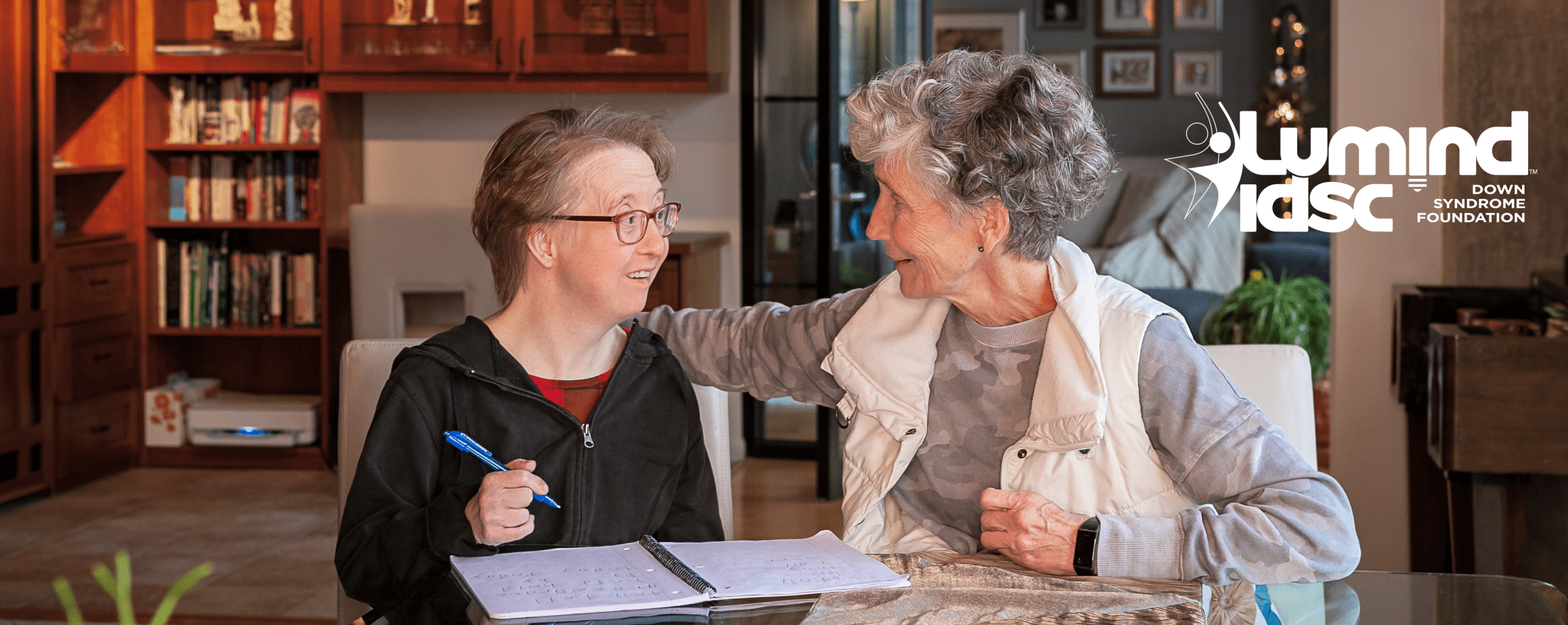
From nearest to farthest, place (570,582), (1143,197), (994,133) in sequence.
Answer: (570,582) → (994,133) → (1143,197)

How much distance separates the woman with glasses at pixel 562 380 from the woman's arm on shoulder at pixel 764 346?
0.07 meters

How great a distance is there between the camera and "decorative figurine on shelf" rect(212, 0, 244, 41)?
445 centimetres

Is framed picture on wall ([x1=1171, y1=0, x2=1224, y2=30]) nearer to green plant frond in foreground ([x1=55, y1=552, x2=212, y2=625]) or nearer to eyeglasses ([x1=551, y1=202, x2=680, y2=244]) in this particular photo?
eyeglasses ([x1=551, y1=202, x2=680, y2=244])

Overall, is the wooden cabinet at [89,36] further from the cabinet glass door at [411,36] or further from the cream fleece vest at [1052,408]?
the cream fleece vest at [1052,408]

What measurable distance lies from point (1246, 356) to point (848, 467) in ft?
1.63

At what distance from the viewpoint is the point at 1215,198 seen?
6.22m

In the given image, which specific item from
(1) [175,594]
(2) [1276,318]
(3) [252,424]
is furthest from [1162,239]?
(1) [175,594]

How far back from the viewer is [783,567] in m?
1.25

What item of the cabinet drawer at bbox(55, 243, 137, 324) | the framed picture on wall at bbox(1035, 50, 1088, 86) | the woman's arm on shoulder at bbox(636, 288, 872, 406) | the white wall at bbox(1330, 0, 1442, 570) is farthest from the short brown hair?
the framed picture on wall at bbox(1035, 50, 1088, 86)

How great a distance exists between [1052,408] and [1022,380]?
101 millimetres

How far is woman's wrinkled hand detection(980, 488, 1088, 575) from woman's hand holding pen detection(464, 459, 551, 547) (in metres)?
0.47

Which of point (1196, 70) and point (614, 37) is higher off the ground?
point (1196, 70)

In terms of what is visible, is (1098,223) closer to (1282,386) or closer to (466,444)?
(1282,386)

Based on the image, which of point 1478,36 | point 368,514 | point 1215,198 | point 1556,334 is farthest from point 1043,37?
point 368,514
